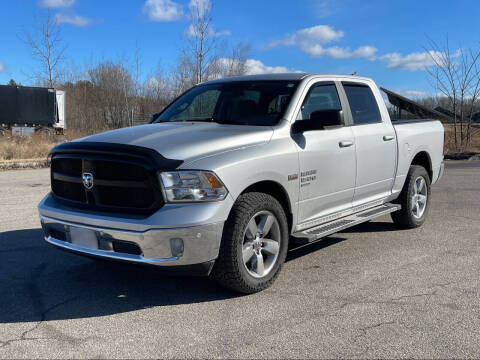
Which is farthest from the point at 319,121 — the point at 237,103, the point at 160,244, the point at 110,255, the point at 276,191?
the point at 110,255

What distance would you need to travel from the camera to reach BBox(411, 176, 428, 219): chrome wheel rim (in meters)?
6.55

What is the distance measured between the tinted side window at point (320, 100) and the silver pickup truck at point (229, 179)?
12 mm

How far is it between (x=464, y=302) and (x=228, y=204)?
208 cm

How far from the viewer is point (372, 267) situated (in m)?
4.83

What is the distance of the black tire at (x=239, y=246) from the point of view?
148 inches

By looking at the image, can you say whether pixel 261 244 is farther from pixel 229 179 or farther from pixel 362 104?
pixel 362 104

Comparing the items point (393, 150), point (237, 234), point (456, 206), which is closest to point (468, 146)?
point (456, 206)

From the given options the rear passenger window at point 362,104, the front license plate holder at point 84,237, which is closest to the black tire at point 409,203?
the rear passenger window at point 362,104

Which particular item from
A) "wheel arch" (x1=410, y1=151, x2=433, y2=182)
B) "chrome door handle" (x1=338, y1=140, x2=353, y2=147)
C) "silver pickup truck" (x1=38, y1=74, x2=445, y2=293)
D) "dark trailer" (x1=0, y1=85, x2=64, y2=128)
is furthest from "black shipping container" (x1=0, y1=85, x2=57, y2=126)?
"chrome door handle" (x1=338, y1=140, x2=353, y2=147)

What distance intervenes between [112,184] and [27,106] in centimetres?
2346

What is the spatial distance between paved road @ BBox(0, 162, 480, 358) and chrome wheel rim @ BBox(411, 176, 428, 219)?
0.83m

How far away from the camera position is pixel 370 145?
5.43 m

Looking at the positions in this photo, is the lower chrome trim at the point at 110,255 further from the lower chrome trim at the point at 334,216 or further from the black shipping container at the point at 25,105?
the black shipping container at the point at 25,105

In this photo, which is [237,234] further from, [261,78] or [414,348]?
[261,78]
